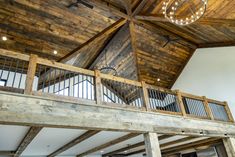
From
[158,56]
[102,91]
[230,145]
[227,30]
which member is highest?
[158,56]

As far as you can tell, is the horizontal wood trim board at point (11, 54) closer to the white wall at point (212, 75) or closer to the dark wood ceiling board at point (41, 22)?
the dark wood ceiling board at point (41, 22)

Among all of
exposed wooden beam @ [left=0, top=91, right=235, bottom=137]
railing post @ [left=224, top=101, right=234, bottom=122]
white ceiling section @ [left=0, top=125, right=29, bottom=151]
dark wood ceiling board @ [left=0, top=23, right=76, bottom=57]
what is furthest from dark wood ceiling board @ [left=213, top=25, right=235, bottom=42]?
white ceiling section @ [left=0, top=125, right=29, bottom=151]

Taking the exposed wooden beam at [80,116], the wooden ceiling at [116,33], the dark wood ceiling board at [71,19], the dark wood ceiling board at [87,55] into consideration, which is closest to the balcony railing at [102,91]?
the exposed wooden beam at [80,116]

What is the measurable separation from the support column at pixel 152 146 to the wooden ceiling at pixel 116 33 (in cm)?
404

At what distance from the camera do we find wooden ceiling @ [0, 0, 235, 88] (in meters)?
5.98

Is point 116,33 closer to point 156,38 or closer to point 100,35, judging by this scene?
point 100,35

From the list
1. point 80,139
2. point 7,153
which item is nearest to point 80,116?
point 80,139

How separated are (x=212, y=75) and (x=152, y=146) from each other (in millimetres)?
5575

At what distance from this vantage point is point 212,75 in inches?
329

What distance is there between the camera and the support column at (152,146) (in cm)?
417

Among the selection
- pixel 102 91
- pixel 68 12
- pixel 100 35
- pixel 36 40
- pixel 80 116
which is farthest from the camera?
pixel 100 35

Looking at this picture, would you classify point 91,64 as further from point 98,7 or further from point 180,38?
point 180,38

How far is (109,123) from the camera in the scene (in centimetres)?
399

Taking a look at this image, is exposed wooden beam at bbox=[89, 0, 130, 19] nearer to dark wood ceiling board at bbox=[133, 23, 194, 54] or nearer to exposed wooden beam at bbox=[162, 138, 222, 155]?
dark wood ceiling board at bbox=[133, 23, 194, 54]
